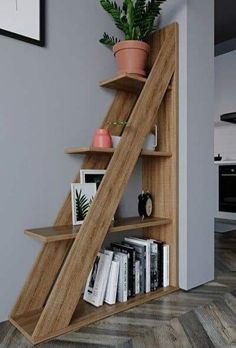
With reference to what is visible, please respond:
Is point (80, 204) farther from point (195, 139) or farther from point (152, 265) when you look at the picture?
point (195, 139)

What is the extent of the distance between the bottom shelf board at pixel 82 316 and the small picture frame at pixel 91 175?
26.8 inches

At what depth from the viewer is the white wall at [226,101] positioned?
4309 mm

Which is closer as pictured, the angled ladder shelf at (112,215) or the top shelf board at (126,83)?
the angled ladder shelf at (112,215)

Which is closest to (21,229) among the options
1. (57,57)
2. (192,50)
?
(57,57)

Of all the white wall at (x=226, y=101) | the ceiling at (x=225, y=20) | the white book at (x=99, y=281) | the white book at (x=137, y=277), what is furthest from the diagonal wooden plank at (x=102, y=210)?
the white wall at (x=226, y=101)

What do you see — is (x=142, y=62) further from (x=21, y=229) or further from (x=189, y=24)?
(x=21, y=229)

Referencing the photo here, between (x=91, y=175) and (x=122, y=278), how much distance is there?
2.04 ft

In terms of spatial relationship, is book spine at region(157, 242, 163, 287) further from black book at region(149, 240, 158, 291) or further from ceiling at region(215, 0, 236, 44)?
ceiling at region(215, 0, 236, 44)

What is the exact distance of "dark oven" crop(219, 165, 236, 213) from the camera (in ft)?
A: 14.0

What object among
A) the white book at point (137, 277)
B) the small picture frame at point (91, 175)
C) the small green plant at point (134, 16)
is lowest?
the white book at point (137, 277)

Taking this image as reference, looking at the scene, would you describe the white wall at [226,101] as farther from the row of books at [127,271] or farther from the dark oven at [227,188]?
the row of books at [127,271]

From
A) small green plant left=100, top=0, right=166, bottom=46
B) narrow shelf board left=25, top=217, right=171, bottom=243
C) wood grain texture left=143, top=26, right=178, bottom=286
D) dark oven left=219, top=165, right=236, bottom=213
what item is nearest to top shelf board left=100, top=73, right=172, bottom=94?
wood grain texture left=143, top=26, right=178, bottom=286

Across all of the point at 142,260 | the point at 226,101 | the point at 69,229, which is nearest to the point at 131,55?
the point at 69,229

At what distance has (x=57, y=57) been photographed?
5.71ft
